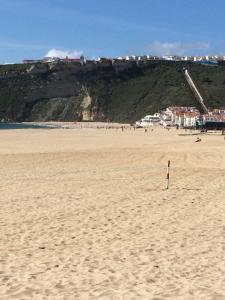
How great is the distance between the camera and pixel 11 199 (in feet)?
54.1

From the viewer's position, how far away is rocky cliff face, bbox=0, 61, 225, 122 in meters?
184

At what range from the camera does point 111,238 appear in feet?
37.7

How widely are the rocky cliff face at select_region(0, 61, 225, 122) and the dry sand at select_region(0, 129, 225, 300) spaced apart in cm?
16099

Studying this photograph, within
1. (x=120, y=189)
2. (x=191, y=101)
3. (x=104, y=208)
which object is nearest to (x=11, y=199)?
(x=104, y=208)

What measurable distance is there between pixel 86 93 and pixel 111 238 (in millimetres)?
178781

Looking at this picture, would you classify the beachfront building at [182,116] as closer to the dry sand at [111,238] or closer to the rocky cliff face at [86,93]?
the rocky cliff face at [86,93]

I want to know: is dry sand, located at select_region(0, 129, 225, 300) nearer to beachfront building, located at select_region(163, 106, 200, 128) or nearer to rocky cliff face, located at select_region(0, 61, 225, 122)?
beachfront building, located at select_region(163, 106, 200, 128)

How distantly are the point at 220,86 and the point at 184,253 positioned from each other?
594 feet

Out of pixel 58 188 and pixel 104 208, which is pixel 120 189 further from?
pixel 104 208

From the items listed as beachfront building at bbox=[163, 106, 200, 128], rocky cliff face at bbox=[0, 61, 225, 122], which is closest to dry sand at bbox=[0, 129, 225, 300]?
beachfront building at bbox=[163, 106, 200, 128]

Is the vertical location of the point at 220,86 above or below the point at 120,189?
above

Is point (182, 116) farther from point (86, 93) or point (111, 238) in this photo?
point (111, 238)

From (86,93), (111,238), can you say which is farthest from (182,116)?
(111,238)

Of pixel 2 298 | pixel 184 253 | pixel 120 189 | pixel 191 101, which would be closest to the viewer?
pixel 2 298
